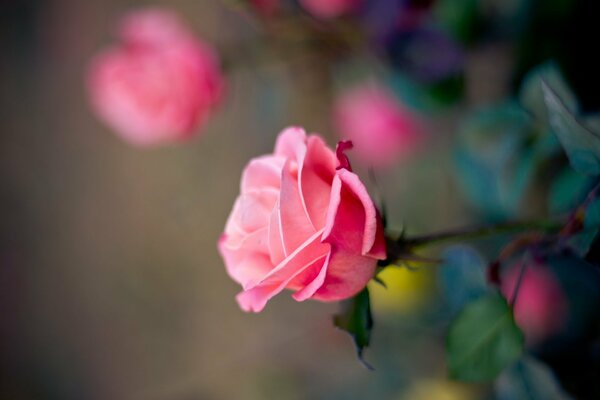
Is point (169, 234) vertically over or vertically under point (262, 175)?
under

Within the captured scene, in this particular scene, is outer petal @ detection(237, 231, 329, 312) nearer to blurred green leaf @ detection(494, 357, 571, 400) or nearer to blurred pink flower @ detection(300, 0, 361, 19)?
blurred green leaf @ detection(494, 357, 571, 400)

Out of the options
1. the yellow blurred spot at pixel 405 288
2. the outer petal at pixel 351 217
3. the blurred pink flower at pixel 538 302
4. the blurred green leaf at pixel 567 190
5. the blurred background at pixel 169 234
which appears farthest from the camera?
the blurred background at pixel 169 234

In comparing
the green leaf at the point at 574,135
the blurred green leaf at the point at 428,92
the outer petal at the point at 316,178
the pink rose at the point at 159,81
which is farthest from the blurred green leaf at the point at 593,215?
the pink rose at the point at 159,81

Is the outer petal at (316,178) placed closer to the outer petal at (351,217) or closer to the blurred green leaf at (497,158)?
the outer petal at (351,217)

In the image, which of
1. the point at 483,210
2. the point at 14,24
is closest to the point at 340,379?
the point at 483,210

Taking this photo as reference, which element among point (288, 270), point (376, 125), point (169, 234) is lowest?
point (169, 234)

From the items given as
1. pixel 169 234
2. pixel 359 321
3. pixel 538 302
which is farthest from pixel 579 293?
pixel 169 234

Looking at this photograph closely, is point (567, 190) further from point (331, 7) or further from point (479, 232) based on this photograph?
point (331, 7)

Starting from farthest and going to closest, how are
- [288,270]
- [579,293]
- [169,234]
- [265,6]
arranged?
[169,234]
[265,6]
[579,293]
[288,270]
